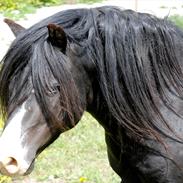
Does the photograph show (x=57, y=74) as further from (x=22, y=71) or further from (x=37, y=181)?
(x=37, y=181)

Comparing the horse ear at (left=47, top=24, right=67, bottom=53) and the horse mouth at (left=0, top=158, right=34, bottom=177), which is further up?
the horse ear at (left=47, top=24, right=67, bottom=53)

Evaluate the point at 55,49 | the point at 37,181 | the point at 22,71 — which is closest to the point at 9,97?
the point at 22,71

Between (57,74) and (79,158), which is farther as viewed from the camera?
(79,158)

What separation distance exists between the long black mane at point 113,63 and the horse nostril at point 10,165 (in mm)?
207

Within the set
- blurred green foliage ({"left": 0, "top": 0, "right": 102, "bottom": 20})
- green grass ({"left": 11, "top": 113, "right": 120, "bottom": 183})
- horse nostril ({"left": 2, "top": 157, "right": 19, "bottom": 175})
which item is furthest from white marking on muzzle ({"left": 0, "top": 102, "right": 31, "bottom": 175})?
blurred green foliage ({"left": 0, "top": 0, "right": 102, "bottom": 20})

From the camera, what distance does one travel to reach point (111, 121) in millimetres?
2389

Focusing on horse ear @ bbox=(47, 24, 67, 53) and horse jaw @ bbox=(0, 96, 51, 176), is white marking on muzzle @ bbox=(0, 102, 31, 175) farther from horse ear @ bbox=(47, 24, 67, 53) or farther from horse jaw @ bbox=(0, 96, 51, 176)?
horse ear @ bbox=(47, 24, 67, 53)

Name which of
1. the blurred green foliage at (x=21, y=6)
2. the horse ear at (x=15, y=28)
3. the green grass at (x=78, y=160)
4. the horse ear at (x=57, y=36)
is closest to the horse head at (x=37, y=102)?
the horse ear at (x=57, y=36)

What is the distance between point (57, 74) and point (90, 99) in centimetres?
26

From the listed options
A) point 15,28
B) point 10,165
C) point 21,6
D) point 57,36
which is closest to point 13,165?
point 10,165

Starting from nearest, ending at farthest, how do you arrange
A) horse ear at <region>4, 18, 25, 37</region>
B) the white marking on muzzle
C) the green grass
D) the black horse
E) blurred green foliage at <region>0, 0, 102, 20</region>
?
the white marking on muzzle
the black horse
horse ear at <region>4, 18, 25, 37</region>
the green grass
blurred green foliage at <region>0, 0, 102, 20</region>

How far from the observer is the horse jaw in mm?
1966

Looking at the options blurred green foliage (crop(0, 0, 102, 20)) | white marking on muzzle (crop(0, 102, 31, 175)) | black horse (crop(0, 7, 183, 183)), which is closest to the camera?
white marking on muzzle (crop(0, 102, 31, 175))

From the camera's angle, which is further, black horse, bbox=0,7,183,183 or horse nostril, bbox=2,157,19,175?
black horse, bbox=0,7,183,183
